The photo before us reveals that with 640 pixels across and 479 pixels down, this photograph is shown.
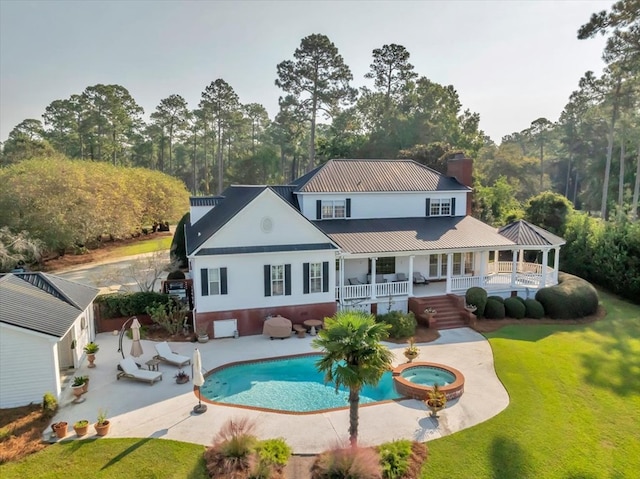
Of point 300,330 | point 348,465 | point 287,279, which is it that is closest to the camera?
point 348,465

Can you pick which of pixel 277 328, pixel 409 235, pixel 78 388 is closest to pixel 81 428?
pixel 78 388

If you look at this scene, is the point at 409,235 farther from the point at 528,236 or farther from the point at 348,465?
the point at 348,465

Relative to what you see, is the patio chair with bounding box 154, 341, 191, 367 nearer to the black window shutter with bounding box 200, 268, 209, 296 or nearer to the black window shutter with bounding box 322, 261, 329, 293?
the black window shutter with bounding box 200, 268, 209, 296

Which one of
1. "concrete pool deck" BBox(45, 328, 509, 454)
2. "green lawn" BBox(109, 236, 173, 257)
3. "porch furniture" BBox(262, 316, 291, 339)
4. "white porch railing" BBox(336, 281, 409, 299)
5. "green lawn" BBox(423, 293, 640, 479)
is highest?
"green lawn" BBox(109, 236, 173, 257)

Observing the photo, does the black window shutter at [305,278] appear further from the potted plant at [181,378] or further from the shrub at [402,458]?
the shrub at [402,458]

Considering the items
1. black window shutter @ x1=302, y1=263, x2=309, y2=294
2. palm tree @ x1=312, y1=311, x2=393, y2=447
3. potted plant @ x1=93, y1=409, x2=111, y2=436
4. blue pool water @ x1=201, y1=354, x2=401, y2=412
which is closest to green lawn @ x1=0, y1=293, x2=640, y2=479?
potted plant @ x1=93, y1=409, x2=111, y2=436

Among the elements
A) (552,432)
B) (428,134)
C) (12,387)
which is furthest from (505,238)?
(428,134)
